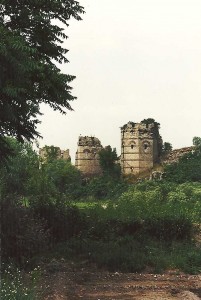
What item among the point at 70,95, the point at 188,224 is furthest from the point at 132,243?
the point at 70,95

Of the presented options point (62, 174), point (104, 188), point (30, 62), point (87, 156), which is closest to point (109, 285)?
point (30, 62)

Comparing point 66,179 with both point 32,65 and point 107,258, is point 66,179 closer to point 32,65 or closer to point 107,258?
point 107,258

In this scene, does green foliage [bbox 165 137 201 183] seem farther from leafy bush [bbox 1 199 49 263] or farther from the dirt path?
the dirt path

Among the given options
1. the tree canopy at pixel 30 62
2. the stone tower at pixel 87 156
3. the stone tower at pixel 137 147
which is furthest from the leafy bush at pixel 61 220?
the stone tower at pixel 87 156

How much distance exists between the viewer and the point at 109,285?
10008 mm

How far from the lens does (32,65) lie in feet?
27.2

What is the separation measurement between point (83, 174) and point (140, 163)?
1061 centimetres

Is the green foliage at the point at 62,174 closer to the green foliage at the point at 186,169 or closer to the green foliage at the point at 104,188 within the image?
the green foliage at the point at 104,188

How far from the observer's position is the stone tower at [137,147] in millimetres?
65469

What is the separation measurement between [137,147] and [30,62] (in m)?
58.4

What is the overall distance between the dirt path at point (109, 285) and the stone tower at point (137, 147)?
5353 centimetres

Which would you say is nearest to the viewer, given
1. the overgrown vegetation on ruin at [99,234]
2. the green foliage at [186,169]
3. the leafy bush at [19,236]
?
the leafy bush at [19,236]

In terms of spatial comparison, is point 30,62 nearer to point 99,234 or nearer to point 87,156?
point 99,234

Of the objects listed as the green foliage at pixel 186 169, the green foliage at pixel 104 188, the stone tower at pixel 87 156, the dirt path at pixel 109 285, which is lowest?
the dirt path at pixel 109 285
